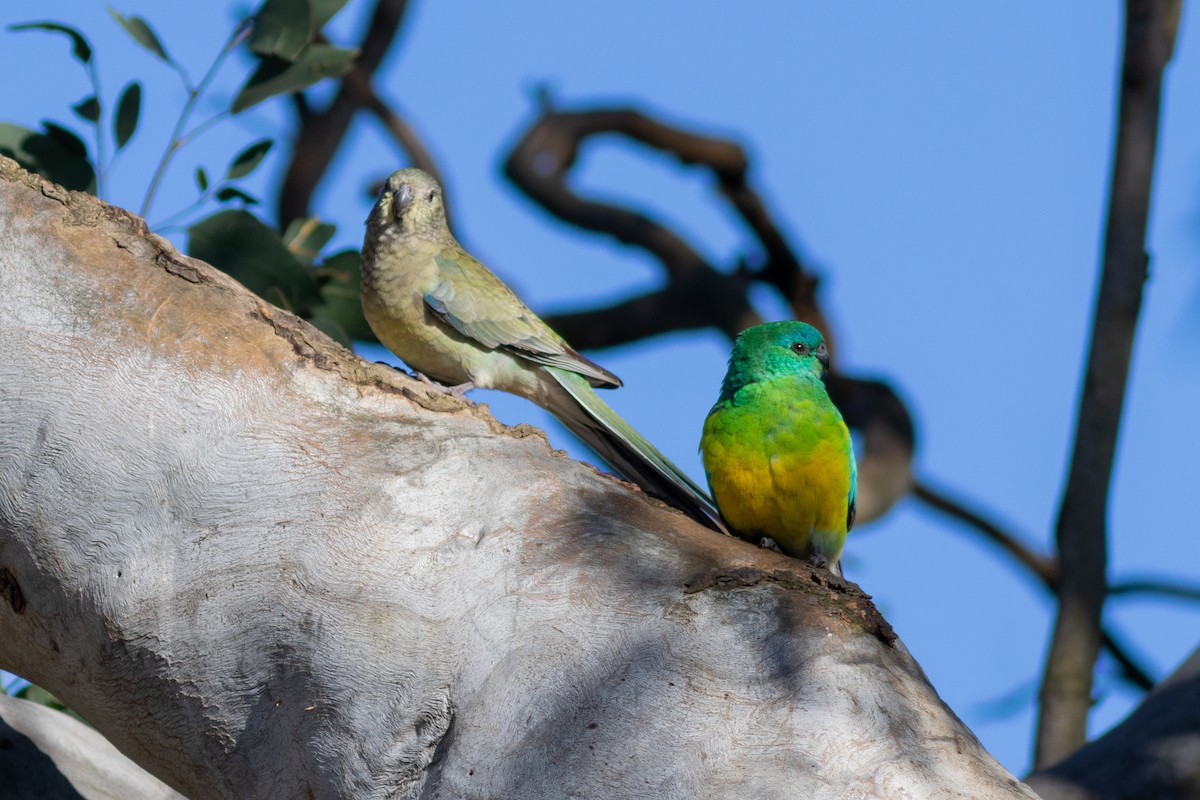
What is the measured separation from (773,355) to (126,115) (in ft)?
7.58

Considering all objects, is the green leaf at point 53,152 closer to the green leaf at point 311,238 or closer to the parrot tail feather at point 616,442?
the green leaf at point 311,238

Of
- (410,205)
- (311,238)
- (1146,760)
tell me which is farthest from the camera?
(410,205)

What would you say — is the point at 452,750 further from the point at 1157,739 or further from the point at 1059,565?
the point at 1059,565

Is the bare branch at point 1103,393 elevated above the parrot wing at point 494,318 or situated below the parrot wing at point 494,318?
above

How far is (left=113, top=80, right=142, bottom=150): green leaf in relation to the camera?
169 inches

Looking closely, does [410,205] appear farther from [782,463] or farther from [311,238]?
[782,463]

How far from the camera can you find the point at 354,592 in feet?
7.78

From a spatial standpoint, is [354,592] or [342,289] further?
[342,289]

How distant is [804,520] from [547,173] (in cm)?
472

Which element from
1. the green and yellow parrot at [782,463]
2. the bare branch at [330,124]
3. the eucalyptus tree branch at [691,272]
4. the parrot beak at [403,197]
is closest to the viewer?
the green and yellow parrot at [782,463]

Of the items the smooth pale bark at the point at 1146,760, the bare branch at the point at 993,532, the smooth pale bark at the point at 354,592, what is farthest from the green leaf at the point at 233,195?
the bare branch at the point at 993,532

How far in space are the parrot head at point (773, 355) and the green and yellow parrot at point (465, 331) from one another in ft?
1.33

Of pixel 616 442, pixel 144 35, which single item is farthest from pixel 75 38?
pixel 616 442

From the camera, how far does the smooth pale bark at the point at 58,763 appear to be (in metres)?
3.39
